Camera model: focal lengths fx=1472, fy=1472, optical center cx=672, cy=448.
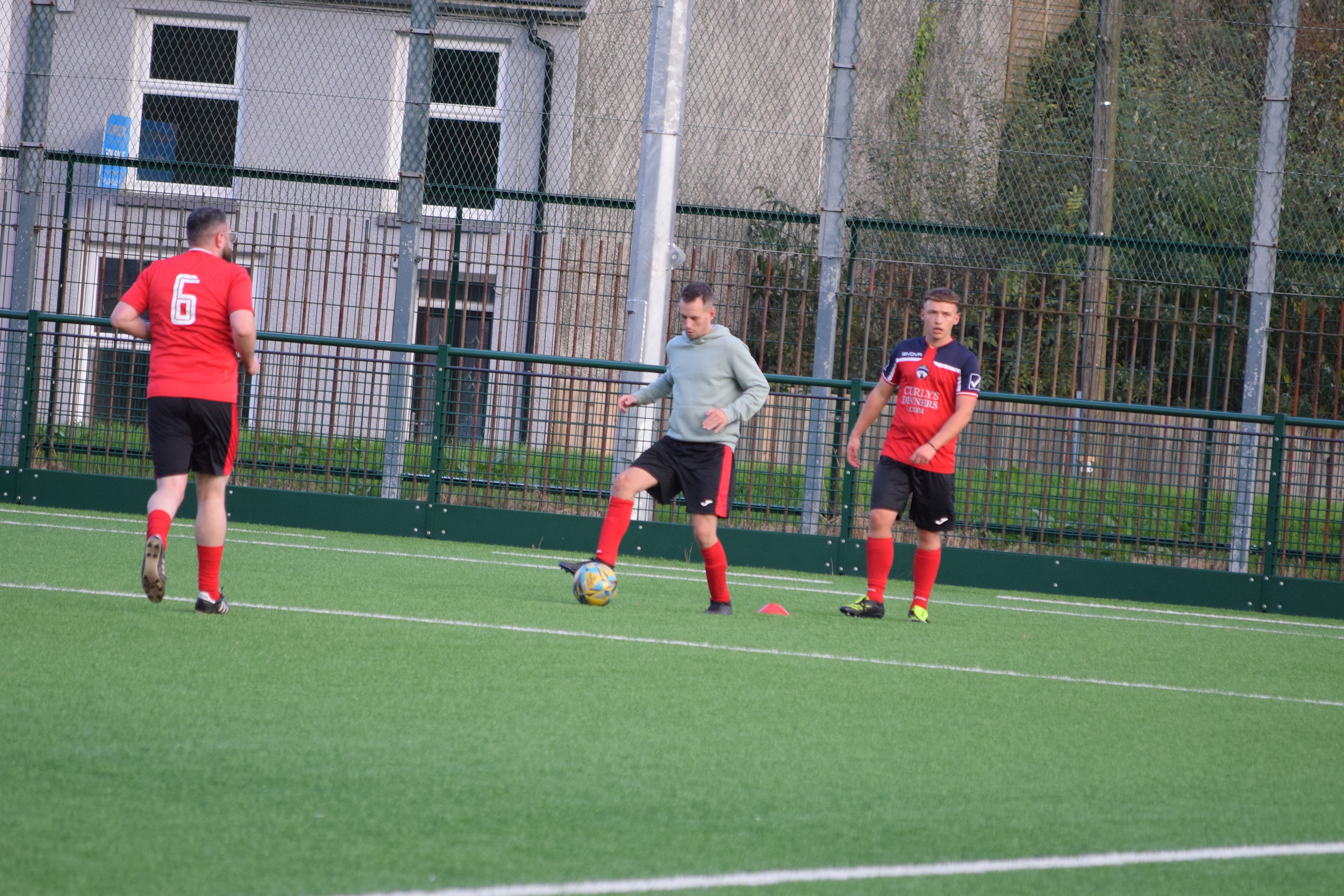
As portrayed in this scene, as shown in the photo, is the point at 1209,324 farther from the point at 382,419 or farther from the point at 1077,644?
the point at 382,419

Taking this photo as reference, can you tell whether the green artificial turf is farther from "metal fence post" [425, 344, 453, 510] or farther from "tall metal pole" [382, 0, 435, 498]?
"tall metal pole" [382, 0, 435, 498]

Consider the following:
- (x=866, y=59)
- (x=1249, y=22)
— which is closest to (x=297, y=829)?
(x=1249, y=22)

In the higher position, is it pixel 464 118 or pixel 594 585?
pixel 464 118

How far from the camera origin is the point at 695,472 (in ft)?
26.9

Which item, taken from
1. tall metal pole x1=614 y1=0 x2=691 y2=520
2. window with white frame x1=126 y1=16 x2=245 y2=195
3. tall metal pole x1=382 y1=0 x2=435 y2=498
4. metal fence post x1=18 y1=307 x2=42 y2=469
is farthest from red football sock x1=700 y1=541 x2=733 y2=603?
window with white frame x1=126 y1=16 x2=245 y2=195

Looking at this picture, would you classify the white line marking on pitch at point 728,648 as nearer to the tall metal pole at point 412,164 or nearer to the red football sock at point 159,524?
the red football sock at point 159,524

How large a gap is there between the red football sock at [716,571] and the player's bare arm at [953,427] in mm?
1217

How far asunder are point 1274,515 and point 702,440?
4.80 metres

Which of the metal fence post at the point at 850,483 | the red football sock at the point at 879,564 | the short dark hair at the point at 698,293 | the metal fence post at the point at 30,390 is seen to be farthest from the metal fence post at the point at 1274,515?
the metal fence post at the point at 30,390

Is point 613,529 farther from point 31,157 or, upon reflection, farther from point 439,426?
point 31,157

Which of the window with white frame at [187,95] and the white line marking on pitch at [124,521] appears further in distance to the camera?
the window with white frame at [187,95]

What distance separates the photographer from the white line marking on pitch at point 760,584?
30.4 ft

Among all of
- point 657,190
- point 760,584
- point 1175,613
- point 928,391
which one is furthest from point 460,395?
point 1175,613

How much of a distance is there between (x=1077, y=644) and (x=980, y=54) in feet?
27.7
